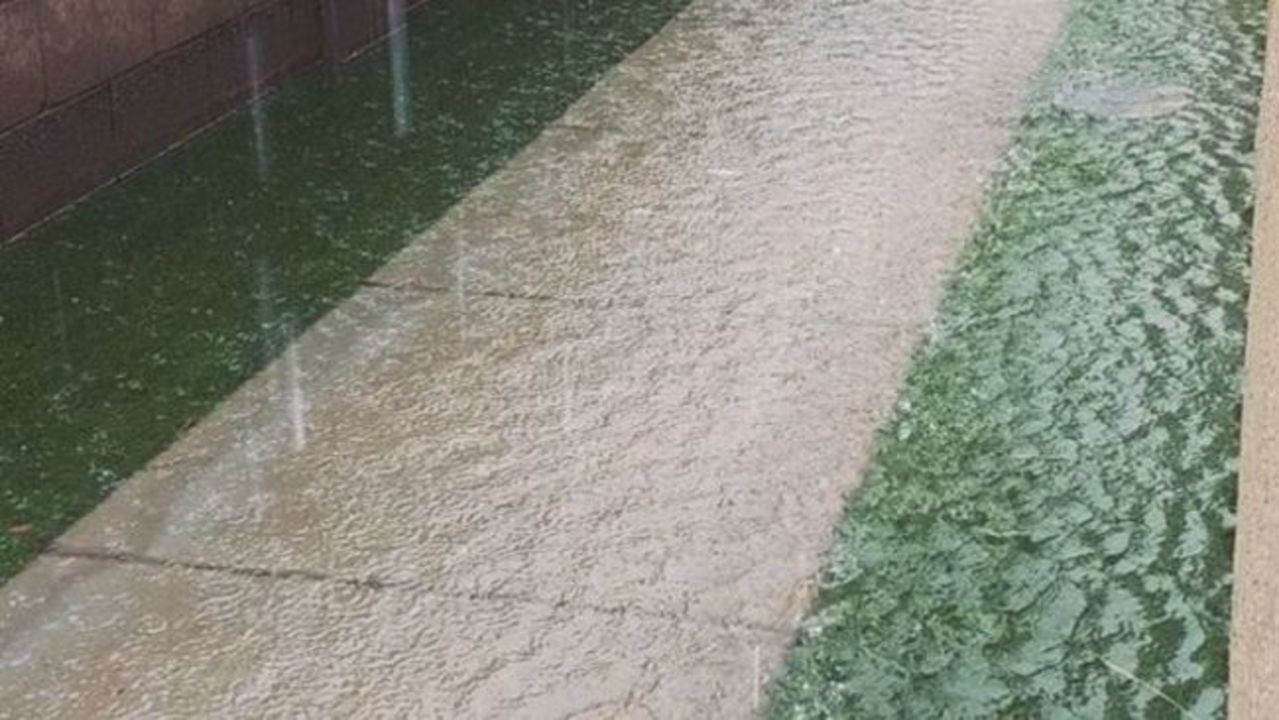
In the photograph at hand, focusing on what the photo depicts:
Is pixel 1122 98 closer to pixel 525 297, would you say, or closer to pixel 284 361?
pixel 525 297

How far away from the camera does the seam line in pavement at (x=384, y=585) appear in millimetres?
3586

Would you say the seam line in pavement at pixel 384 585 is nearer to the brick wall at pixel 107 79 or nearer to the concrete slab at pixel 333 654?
the concrete slab at pixel 333 654

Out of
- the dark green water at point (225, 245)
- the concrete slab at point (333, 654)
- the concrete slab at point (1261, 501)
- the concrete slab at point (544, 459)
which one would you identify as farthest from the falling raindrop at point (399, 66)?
the concrete slab at point (1261, 501)

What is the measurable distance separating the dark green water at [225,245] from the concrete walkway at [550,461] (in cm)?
12

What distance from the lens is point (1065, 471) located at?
164 inches

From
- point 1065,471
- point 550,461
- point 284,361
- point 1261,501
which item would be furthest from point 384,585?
point 1261,501

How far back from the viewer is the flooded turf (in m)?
3.44

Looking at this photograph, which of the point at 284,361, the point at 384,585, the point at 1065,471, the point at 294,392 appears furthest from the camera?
the point at 284,361

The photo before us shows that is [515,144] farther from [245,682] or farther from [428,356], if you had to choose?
[245,682]

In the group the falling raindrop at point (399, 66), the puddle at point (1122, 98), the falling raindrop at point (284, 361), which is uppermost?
the falling raindrop at point (284, 361)

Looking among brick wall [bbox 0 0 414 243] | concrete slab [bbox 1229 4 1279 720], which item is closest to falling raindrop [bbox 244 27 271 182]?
brick wall [bbox 0 0 414 243]

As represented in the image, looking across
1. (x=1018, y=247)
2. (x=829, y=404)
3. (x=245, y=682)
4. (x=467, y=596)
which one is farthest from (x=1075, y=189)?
(x=245, y=682)

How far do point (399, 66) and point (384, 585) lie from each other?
13.1ft

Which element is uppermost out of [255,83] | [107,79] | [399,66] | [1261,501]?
[1261,501]
